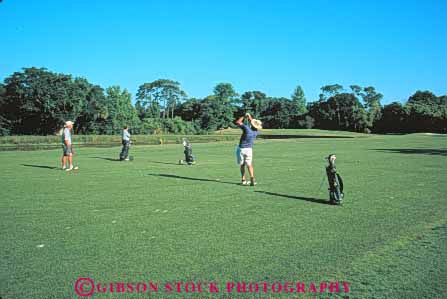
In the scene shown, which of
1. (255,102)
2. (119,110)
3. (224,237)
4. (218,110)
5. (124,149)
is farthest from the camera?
(255,102)

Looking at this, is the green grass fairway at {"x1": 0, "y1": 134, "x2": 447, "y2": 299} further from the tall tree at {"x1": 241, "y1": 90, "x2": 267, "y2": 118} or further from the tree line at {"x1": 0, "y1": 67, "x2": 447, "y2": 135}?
the tall tree at {"x1": 241, "y1": 90, "x2": 267, "y2": 118}

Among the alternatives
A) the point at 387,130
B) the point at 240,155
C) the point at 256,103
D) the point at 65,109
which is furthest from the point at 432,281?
the point at 256,103

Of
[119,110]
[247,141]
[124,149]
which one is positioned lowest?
[124,149]

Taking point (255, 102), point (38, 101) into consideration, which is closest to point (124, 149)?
point (38, 101)

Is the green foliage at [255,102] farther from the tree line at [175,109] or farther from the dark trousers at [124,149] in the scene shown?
the dark trousers at [124,149]

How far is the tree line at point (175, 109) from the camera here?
71.9 m

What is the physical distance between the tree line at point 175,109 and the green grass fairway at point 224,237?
66.7m

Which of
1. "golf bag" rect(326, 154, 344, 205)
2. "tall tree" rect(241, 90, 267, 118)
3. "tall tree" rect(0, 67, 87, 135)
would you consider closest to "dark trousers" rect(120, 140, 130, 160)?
"golf bag" rect(326, 154, 344, 205)

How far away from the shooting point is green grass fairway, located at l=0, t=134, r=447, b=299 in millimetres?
4887

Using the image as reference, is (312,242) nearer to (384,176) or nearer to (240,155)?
(240,155)

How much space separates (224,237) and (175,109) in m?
126

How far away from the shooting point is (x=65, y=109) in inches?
2936

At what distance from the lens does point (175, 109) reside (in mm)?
131000

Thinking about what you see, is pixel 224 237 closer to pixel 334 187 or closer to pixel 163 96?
pixel 334 187
